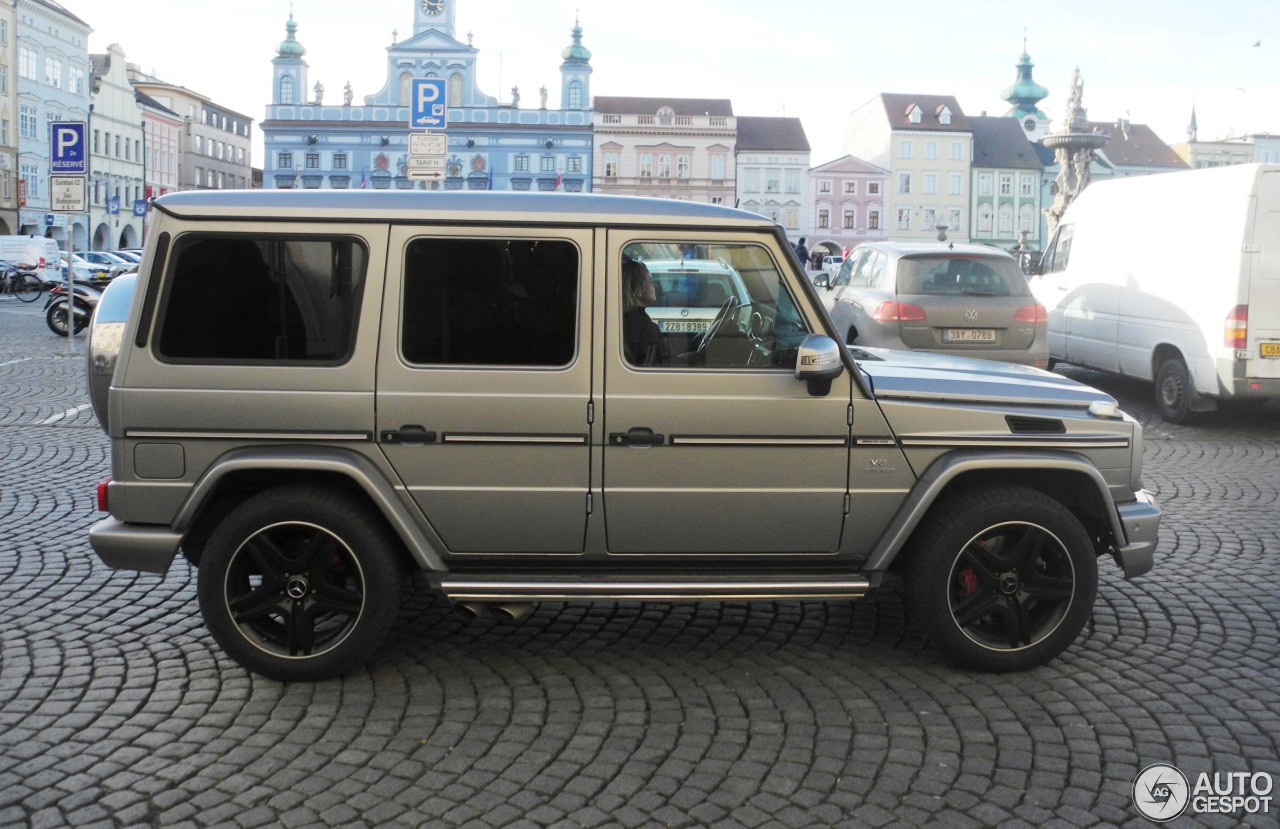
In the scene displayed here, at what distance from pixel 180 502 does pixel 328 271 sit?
3.34 feet

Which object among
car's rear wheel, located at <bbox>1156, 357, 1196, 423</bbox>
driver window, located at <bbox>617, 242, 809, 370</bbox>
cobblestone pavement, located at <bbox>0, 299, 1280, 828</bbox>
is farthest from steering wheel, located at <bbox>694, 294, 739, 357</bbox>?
car's rear wheel, located at <bbox>1156, 357, 1196, 423</bbox>

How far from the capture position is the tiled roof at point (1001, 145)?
385ft

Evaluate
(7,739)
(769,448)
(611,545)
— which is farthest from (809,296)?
(7,739)

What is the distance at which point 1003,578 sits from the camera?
5309mm

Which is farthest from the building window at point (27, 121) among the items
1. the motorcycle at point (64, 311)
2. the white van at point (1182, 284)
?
the white van at point (1182, 284)

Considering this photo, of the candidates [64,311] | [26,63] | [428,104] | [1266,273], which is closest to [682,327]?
[1266,273]

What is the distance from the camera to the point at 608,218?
5.12 meters

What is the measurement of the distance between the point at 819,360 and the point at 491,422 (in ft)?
4.00

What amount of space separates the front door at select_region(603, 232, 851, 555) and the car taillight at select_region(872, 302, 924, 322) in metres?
8.53

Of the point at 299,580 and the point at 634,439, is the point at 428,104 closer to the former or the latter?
the point at 299,580

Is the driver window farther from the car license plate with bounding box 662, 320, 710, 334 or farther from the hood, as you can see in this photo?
the hood

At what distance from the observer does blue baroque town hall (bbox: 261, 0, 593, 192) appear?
4407 inches

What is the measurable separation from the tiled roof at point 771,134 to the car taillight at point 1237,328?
102541 millimetres

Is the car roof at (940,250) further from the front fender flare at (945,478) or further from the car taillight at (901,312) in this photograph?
the front fender flare at (945,478)
